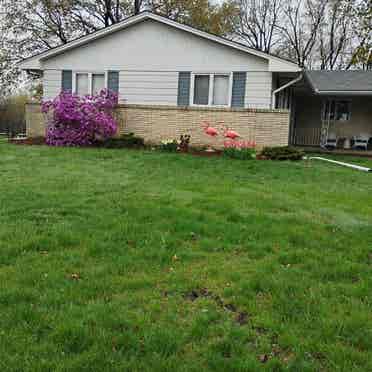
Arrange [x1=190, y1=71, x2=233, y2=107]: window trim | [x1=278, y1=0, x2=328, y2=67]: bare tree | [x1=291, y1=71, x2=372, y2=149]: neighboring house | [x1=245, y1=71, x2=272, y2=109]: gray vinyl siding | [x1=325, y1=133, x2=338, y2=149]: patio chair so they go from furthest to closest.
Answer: [x1=278, y1=0, x2=328, y2=67]: bare tree → [x1=291, y1=71, x2=372, y2=149]: neighboring house → [x1=325, y1=133, x2=338, y2=149]: patio chair → [x1=190, y1=71, x2=233, y2=107]: window trim → [x1=245, y1=71, x2=272, y2=109]: gray vinyl siding

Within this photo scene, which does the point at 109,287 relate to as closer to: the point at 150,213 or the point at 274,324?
the point at 274,324

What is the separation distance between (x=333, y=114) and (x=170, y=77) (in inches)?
326

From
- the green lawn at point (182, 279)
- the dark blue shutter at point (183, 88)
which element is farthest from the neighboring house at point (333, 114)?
the green lawn at point (182, 279)

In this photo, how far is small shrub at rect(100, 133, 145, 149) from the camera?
12.5m

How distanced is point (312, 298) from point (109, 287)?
149cm

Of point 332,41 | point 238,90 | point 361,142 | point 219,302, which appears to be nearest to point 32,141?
point 238,90

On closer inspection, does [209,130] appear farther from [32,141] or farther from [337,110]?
[337,110]

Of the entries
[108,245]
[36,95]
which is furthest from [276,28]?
[108,245]

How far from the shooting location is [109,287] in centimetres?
299

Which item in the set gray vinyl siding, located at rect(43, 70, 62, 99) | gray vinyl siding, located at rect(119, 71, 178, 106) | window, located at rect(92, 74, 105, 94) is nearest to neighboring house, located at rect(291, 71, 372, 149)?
gray vinyl siding, located at rect(119, 71, 178, 106)

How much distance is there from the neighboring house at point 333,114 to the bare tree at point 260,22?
1631 cm

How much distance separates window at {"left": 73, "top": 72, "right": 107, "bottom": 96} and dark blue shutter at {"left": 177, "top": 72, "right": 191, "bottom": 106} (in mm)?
2836

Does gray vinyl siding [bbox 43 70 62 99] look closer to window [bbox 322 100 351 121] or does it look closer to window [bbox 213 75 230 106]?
window [bbox 213 75 230 106]

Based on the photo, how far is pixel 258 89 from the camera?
13188mm
